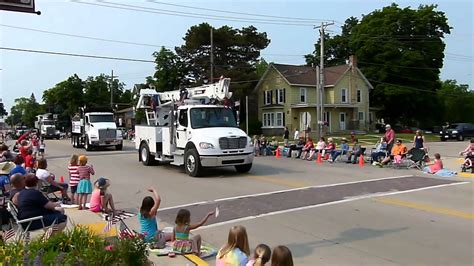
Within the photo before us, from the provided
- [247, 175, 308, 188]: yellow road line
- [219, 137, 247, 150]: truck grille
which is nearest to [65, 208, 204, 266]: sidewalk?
[247, 175, 308, 188]: yellow road line

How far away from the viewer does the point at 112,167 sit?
2095 centimetres

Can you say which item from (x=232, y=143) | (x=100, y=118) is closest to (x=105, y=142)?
(x=100, y=118)

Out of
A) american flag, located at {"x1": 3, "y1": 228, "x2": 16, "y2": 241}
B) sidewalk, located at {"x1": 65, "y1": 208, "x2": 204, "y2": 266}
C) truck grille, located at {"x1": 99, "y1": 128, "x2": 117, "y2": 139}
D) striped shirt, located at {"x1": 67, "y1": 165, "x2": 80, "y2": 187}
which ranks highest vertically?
truck grille, located at {"x1": 99, "y1": 128, "x2": 117, "y2": 139}

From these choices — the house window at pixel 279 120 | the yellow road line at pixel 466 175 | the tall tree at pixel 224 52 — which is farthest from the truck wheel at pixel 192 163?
the house window at pixel 279 120

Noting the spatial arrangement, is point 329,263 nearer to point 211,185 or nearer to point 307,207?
point 307,207

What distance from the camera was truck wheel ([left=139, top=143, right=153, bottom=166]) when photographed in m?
20.8

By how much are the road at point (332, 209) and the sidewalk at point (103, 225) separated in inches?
19.0

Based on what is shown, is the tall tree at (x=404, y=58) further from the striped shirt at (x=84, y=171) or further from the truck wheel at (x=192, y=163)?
the striped shirt at (x=84, y=171)

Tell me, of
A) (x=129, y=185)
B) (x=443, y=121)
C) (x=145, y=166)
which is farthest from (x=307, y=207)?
(x=443, y=121)

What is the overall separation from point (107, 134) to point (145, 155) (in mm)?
14037

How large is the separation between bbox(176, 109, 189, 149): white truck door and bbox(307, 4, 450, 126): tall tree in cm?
5167

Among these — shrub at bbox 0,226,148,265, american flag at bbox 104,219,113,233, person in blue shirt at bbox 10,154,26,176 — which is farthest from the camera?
person in blue shirt at bbox 10,154,26,176

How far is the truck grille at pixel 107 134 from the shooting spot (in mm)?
33875

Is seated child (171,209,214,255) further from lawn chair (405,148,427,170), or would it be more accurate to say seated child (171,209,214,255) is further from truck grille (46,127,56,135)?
truck grille (46,127,56,135)
